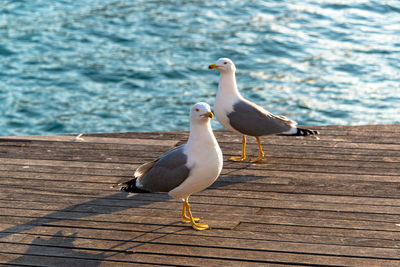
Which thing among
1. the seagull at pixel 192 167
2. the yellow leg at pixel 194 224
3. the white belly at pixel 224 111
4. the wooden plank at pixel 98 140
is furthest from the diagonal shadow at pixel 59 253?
the wooden plank at pixel 98 140

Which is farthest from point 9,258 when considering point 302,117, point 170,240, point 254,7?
point 254,7

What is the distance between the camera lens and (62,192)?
18.3ft

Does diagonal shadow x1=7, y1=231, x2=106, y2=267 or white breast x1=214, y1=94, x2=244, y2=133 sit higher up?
white breast x1=214, y1=94, x2=244, y2=133

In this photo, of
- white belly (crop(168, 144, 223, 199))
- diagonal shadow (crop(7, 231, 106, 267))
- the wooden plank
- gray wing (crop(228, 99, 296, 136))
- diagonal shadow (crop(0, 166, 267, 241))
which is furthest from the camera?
the wooden plank

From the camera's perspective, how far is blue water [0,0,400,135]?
11.8 m

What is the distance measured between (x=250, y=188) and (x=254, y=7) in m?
12.0

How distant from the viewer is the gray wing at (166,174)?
477 centimetres

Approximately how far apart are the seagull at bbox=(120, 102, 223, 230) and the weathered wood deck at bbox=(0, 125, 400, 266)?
0.31 m

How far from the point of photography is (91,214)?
16.9 feet

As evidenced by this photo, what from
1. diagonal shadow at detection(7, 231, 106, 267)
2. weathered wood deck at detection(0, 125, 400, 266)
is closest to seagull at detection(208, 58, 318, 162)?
weathered wood deck at detection(0, 125, 400, 266)

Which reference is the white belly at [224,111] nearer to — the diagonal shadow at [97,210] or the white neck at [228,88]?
the white neck at [228,88]

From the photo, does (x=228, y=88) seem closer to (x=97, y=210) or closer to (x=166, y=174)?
(x=166, y=174)

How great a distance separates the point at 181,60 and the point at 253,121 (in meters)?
7.86

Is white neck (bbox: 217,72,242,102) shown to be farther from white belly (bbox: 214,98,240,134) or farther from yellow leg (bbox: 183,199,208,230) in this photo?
yellow leg (bbox: 183,199,208,230)
